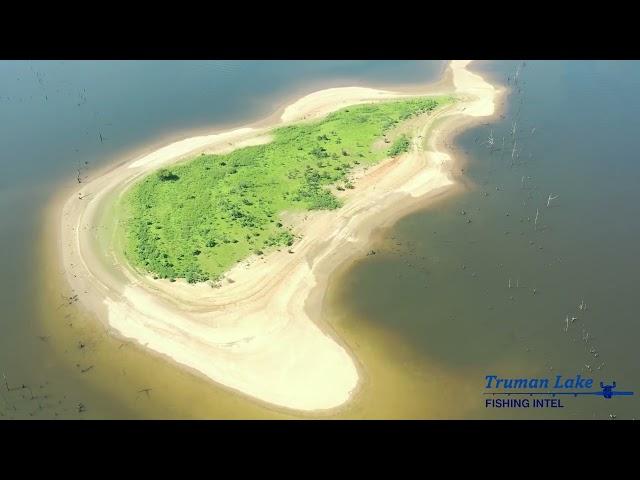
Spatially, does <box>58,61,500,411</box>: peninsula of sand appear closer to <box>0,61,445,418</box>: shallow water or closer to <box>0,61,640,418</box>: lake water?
<box>0,61,640,418</box>: lake water

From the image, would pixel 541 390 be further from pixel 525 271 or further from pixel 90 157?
pixel 90 157

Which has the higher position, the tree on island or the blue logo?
the tree on island

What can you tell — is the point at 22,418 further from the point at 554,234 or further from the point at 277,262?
the point at 554,234

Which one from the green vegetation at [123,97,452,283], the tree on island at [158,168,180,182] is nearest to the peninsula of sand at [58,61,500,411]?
the green vegetation at [123,97,452,283]

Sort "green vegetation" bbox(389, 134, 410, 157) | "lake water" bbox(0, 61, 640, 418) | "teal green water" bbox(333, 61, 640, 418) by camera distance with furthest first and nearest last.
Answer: "green vegetation" bbox(389, 134, 410, 157)
"teal green water" bbox(333, 61, 640, 418)
"lake water" bbox(0, 61, 640, 418)

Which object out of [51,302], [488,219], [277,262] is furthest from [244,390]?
[488,219]

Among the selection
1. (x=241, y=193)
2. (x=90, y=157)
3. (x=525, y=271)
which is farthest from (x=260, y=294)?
(x=90, y=157)

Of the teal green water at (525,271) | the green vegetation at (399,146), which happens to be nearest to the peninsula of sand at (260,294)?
the green vegetation at (399,146)
